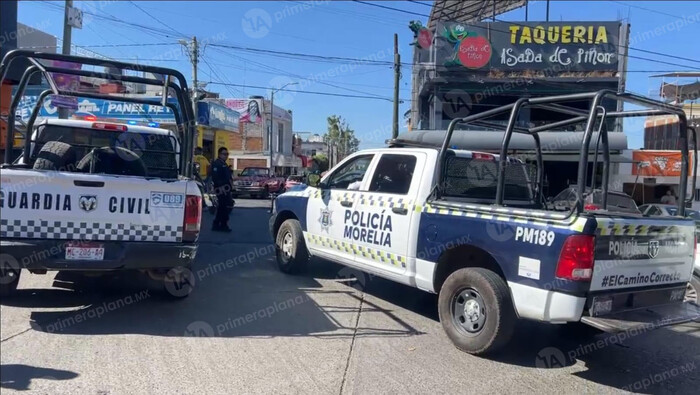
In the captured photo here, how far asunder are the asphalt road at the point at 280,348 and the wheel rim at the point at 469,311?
0.93ft

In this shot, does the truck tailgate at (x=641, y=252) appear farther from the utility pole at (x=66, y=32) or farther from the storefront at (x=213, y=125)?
the storefront at (x=213, y=125)

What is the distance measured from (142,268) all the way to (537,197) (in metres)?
4.52

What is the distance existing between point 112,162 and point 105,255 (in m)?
1.43

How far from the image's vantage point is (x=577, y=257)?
4219 millimetres

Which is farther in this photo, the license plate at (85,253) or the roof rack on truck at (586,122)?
the license plate at (85,253)

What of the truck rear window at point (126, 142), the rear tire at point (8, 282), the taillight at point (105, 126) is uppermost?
the taillight at point (105, 126)

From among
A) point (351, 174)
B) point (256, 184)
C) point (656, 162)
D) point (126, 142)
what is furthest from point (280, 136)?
point (351, 174)

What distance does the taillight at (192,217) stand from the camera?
548 centimetres

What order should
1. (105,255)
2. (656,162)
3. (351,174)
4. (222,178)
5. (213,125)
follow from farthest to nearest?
(213,125) < (656,162) < (222,178) < (351,174) < (105,255)

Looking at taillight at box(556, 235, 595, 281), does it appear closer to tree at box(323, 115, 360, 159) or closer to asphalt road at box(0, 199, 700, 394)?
asphalt road at box(0, 199, 700, 394)

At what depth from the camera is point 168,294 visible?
6.38 metres

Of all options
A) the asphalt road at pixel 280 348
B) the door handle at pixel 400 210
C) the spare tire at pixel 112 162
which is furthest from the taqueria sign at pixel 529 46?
the spare tire at pixel 112 162

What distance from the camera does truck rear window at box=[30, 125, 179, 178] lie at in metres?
6.90

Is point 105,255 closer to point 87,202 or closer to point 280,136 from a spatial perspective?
point 87,202
